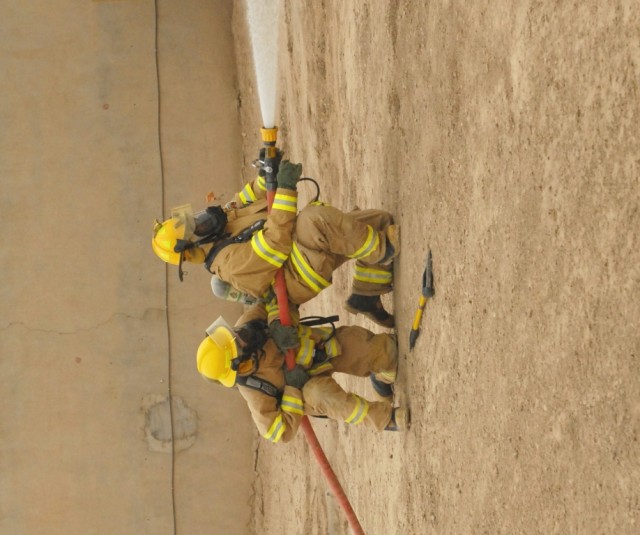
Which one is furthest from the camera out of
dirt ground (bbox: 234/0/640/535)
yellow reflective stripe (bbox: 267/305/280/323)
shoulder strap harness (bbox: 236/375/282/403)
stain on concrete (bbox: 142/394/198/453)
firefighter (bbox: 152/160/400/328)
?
stain on concrete (bbox: 142/394/198/453)

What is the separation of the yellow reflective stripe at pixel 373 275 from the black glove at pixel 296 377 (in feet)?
2.57

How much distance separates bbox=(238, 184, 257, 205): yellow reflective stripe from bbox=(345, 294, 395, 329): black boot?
2.86 feet

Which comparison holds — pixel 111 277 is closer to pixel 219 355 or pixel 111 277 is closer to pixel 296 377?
pixel 296 377

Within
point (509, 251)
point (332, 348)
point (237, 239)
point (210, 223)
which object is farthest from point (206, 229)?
point (509, 251)

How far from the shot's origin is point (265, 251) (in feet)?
13.5

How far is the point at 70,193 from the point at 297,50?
11.4 feet

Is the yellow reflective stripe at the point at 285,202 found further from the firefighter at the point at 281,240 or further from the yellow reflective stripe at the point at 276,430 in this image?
the yellow reflective stripe at the point at 276,430

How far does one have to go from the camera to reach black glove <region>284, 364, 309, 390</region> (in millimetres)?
4316

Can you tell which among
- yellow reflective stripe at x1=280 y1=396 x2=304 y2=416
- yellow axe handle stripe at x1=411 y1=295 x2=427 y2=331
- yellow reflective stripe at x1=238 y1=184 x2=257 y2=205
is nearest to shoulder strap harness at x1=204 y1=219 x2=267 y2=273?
yellow reflective stripe at x1=238 y1=184 x2=257 y2=205

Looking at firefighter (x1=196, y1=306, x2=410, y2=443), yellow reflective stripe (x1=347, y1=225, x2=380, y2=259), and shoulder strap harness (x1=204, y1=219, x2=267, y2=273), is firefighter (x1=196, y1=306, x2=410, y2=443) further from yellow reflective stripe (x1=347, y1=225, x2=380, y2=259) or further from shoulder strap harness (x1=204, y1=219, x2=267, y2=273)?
yellow reflective stripe (x1=347, y1=225, x2=380, y2=259)

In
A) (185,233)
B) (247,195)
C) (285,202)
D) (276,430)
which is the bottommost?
(276,430)

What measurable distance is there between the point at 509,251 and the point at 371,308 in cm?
199

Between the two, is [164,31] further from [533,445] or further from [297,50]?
[533,445]

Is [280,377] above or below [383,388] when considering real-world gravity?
above
